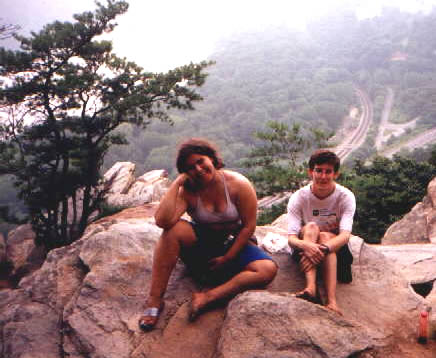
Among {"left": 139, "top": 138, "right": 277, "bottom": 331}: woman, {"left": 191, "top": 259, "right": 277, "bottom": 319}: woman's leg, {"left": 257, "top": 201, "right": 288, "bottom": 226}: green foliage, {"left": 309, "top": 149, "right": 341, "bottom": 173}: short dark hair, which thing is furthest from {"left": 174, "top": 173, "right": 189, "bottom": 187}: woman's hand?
{"left": 257, "top": 201, "right": 288, "bottom": 226}: green foliage

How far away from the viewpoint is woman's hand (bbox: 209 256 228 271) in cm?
262

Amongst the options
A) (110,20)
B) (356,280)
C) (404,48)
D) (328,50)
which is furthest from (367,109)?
(356,280)

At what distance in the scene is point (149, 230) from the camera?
139 inches

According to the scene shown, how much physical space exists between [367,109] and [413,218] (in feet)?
203

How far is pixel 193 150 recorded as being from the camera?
8.08 feet

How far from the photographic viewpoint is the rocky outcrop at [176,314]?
2176 mm

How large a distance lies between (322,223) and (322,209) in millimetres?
123

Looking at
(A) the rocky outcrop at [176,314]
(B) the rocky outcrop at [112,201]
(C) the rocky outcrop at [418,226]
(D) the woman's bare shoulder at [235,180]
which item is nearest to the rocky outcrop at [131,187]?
(B) the rocky outcrop at [112,201]

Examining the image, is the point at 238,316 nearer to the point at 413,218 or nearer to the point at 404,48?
the point at 413,218

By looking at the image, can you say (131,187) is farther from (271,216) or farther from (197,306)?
(197,306)

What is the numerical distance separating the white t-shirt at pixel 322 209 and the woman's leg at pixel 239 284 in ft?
1.60

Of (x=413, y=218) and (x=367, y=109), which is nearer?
(x=413, y=218)

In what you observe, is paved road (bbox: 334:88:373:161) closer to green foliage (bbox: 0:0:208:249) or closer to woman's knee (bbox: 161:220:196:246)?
green foliage (bbox: 0:0:208:249)

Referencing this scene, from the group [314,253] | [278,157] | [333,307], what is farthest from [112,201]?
[333,307]
